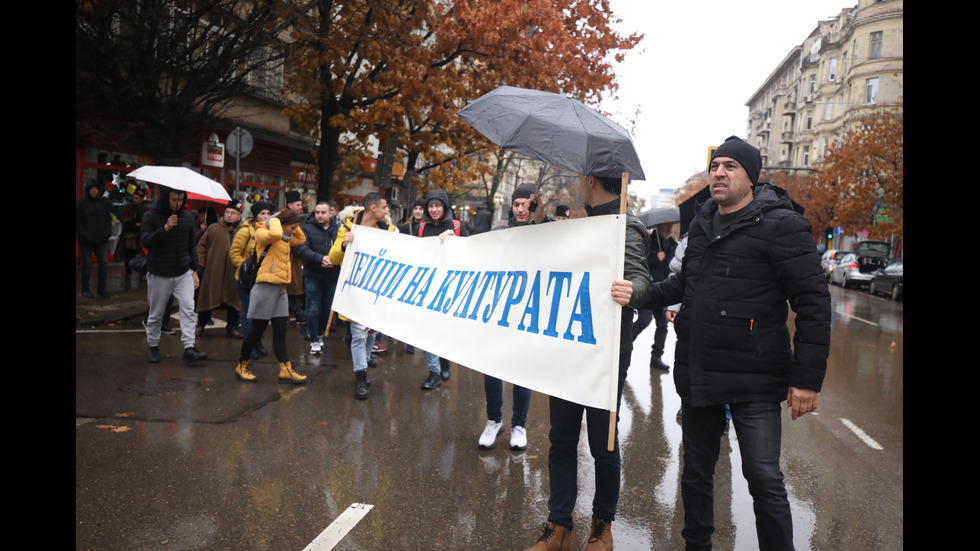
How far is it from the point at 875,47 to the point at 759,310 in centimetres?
6087

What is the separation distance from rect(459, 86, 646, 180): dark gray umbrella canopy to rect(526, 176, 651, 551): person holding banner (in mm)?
240

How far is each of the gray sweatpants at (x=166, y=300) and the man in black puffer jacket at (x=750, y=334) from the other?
6.28m

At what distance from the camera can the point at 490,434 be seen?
18.0ft

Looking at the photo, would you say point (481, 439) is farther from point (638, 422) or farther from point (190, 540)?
point (190, 540)

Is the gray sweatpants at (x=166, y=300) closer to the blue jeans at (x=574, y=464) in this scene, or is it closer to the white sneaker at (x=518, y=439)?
the white sneaker at (x=518, y=439)

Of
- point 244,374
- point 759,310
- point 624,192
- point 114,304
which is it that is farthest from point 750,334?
point 114,304

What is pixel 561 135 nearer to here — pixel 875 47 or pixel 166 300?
pixel 166 300

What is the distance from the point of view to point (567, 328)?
3734 millimetres

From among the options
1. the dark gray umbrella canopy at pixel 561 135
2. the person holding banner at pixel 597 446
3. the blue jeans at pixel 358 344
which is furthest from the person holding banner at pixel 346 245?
the person holding banner at pixel 597 446

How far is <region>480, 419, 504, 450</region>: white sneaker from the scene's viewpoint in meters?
5.43

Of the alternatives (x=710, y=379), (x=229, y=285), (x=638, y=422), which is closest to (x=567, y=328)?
(x=710, y=379)

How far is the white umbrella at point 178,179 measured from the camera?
7.09 metres

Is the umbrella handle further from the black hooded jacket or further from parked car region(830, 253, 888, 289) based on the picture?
parked car region(830, 253, 888, 289)
